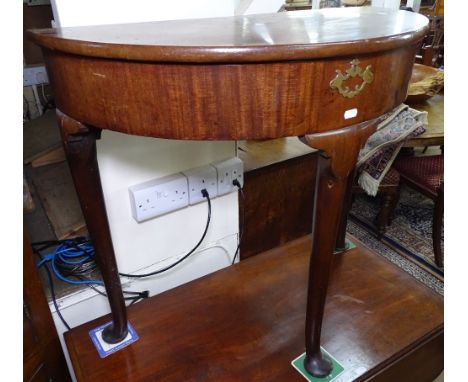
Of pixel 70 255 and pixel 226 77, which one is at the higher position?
pixel 226 77

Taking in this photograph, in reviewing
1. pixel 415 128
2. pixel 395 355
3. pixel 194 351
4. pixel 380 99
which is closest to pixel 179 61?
pixel 380 99

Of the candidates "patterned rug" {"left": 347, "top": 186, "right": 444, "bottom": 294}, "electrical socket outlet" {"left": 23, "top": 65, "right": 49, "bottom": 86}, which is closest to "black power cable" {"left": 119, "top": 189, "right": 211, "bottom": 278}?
"electrical socket outlet" {"left": 23, "top": 65, "right": 49, "bottom": 86}

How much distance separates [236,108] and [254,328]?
51cm

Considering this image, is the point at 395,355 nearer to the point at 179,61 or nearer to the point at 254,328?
the point at 254,328

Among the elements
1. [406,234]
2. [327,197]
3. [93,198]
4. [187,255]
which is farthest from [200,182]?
[406,234]

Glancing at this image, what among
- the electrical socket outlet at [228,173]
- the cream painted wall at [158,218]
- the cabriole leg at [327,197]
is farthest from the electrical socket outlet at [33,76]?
the cabriole leg at [327,197]

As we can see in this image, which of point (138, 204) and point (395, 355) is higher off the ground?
point (138, 204)

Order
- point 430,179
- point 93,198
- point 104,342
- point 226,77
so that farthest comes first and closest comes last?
point 430,179, point 104,342, point 93,198, point 226,77

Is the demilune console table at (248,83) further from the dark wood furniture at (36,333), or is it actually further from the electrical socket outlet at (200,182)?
the electrical socket outlet at (200,182)

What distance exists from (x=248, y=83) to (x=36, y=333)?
536mm

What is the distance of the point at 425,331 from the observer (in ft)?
2.55

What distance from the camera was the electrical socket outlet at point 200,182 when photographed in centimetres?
90

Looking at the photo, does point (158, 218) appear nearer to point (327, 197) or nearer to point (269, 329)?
point (269, 329)

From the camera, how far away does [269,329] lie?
2.57 feet
